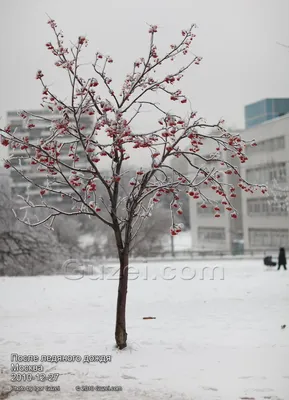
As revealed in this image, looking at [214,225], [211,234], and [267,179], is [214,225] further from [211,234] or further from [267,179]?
[267,179]

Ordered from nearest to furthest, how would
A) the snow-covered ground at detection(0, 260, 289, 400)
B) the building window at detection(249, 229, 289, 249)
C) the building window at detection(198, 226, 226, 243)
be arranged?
the snow-covered ground at detection(0, 260, 289, 400) → the building window at detection(249, 229, 289, 249) → the building window at detection(198, 226, 226, 243)

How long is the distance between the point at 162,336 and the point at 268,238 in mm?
46370

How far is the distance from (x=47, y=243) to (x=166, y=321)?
740 inches

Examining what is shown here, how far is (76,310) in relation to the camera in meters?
14.8

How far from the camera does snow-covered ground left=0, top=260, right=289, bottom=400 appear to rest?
8.11 m

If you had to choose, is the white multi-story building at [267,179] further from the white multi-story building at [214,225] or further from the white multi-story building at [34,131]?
the white multi-story building at [34,131]

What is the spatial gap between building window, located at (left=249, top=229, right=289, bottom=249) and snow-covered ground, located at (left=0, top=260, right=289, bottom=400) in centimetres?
3453

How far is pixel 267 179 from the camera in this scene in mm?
54031

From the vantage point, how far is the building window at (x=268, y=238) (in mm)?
53372

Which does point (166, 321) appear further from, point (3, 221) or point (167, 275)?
point (3, 221)

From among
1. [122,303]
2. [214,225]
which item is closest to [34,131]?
[122,303]

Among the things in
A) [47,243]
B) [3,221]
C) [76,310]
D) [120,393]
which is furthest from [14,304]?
[3,221]

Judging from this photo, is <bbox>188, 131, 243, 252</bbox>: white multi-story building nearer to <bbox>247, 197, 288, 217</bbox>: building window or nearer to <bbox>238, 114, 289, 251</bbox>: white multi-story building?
<bbox>247, 197, 288, 217</bbox>: building window

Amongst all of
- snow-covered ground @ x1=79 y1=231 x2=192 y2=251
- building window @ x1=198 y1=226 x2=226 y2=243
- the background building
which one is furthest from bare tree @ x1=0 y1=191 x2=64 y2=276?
the background building
